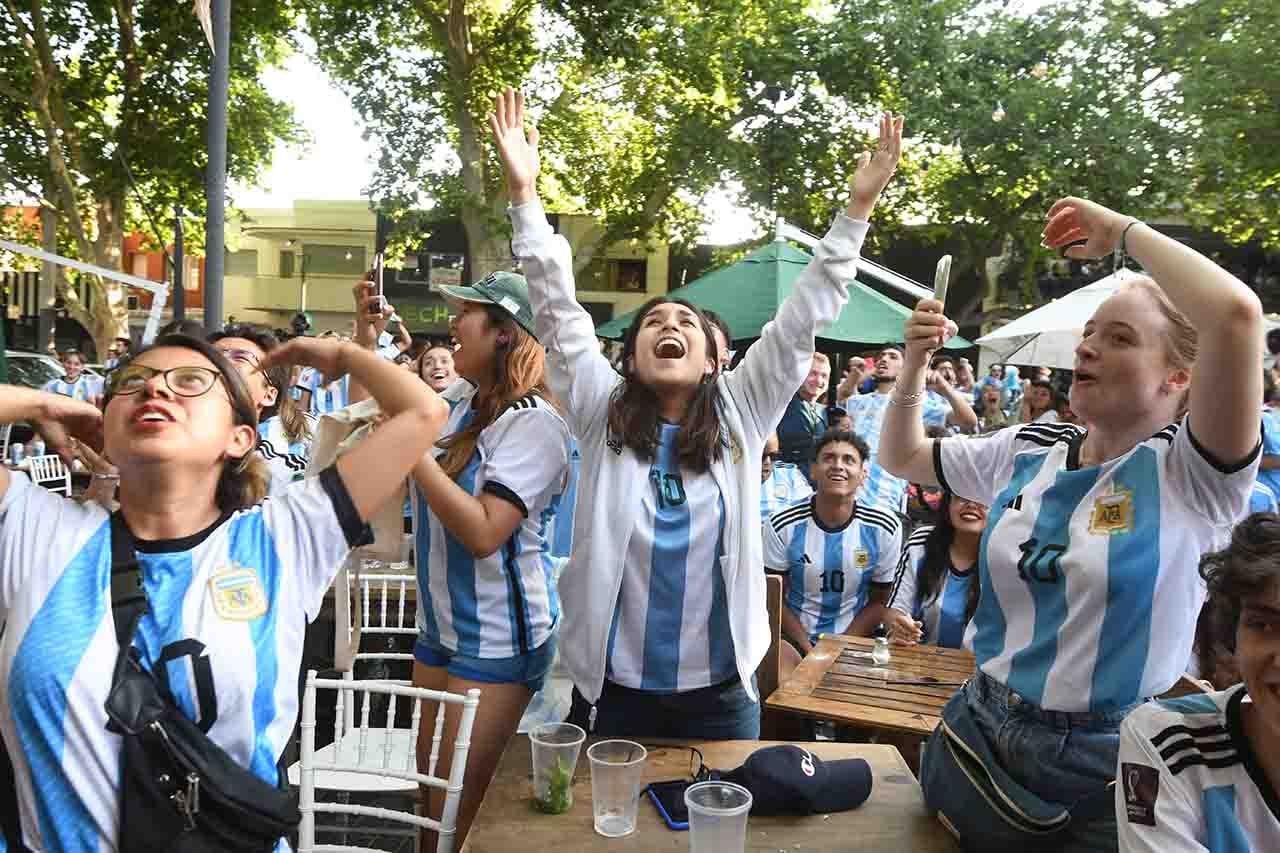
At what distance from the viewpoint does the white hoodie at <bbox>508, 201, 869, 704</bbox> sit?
2.38 m

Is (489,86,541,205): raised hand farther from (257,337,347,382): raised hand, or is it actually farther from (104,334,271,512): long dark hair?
(104,334,271,512): long dark hair

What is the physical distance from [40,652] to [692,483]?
1.43 metres

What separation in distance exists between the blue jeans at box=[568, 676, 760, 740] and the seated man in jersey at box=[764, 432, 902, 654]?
2058 millimetres

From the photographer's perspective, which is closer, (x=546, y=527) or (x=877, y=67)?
(x=546, y=527)

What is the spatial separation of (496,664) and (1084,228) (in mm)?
1755

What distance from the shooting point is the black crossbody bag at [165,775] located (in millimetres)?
1492

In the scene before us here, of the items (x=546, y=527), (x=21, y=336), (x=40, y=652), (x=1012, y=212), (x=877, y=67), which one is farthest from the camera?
(x=21, y=336)

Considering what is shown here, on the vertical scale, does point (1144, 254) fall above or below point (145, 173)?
below

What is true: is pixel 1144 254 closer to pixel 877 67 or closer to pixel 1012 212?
pixel 877 67

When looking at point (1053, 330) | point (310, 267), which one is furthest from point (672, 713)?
point (310, 267)

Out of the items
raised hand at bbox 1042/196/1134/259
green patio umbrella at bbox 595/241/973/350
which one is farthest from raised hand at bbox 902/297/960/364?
green patio umbrella at bbox 595/241/973/350

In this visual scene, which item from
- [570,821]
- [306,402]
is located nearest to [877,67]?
[306,402]

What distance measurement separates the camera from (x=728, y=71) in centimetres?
1495

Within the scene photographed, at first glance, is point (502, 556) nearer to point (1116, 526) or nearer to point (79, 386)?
point (1116, 526)
